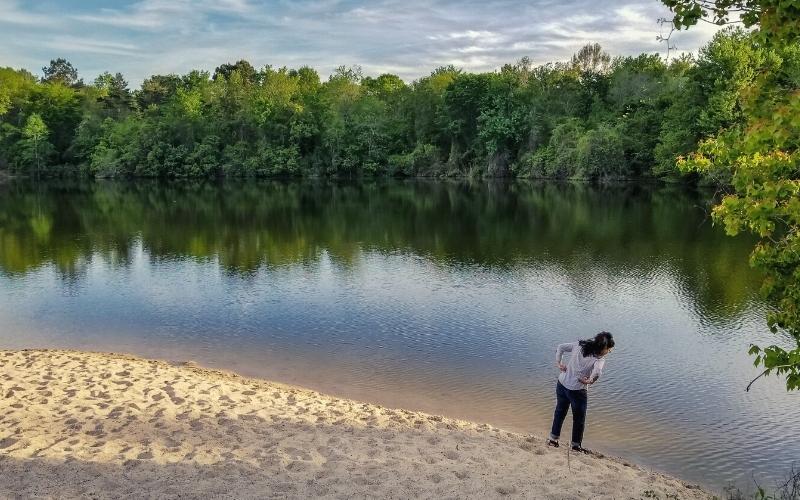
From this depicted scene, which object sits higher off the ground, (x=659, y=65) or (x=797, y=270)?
(x=659, y=65)

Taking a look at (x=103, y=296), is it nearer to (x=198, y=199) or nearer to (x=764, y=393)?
(x=764, y=393)

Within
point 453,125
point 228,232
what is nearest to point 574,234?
point 228,232

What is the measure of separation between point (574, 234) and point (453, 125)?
164ft

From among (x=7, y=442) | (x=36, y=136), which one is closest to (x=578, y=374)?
(x=7, y=442)

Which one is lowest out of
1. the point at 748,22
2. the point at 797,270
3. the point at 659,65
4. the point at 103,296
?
the point at 103,296

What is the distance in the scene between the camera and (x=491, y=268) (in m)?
26.4

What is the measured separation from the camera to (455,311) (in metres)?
20.1

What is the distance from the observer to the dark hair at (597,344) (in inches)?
358

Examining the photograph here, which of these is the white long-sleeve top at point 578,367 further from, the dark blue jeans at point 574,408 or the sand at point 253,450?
the sand at point 253,450

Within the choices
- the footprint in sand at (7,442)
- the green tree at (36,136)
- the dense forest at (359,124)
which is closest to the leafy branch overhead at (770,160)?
the footprint in sand at (7,442)

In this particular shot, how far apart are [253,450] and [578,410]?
496cm

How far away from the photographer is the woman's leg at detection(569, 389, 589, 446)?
31.9ft

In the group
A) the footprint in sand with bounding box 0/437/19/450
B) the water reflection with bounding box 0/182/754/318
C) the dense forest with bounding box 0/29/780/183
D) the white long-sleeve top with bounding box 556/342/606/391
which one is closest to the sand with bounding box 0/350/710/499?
the footprint in sand with bounding box 0/437/19/450

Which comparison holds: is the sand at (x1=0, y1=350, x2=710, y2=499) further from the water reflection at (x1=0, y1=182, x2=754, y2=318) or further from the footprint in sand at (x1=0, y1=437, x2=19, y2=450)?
the water reflection at (x1=0, y1=182, x2=754, y2=318)
